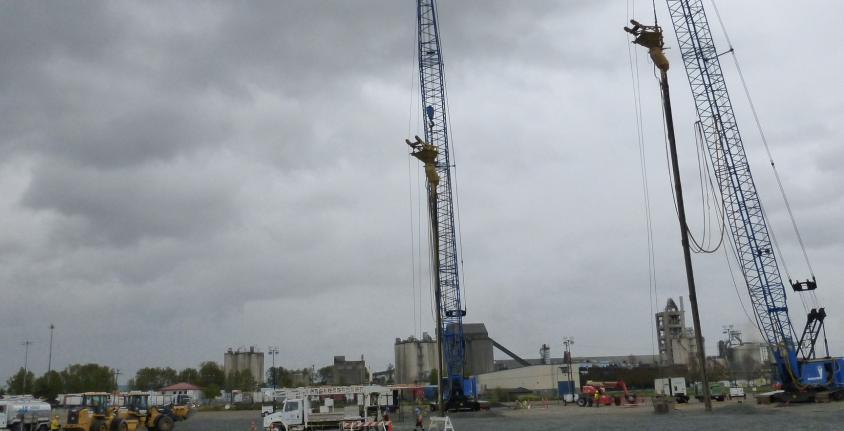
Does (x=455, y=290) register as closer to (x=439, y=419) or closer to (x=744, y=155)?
(x=744, y=155)

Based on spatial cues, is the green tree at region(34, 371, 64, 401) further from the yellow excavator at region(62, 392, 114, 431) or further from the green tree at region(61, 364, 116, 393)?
the yellow excavator at region(62, 392, 114, 431)

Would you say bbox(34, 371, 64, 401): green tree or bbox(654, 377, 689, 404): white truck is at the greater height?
bbox(34, 371, 64, 401): green tree

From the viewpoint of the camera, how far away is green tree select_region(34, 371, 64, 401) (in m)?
136

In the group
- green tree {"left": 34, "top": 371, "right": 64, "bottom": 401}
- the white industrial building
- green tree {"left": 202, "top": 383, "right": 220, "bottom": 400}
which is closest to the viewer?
green tree {"left": 34, "top": 371, "right": 64, "bottom": 401}

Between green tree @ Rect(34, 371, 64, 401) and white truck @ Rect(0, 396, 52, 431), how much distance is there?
90.1 m

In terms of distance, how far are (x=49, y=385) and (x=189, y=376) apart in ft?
177

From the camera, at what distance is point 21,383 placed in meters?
145

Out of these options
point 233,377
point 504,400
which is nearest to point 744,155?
point 504,400

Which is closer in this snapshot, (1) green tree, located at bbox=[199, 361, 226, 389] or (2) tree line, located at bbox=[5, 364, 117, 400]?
(2) tree line, located at bbox=[5, 364, 117, 400]

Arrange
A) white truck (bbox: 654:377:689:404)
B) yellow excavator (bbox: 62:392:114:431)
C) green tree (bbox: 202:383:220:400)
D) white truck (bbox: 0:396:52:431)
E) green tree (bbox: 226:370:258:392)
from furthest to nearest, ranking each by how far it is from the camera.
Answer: green tree (bbox: 226:370:258:392)
green tree (bbox: 202:383:220:400)
white truck (bbox: 654:377:689:404)
white truck (bbox: 0:396:52:431)
yellow excavator (bbox: 62:392:114:431)

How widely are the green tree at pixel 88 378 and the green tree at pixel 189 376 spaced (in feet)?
108

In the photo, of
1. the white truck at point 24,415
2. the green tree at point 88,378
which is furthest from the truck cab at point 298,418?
the green tree at point 88,378

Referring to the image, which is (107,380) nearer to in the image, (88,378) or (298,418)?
(88,378)

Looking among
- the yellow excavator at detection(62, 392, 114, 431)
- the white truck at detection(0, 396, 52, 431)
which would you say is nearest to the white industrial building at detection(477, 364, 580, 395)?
the white truck at detection(0, 396, 52, 431)
